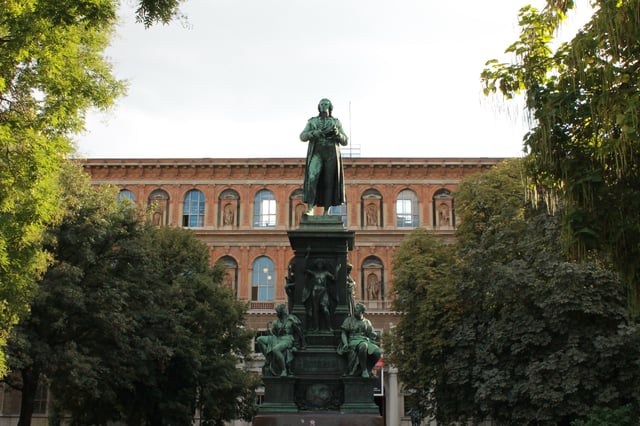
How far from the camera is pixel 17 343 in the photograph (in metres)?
25.8

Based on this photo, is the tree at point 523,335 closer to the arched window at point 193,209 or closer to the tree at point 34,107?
the tree at point 34,107

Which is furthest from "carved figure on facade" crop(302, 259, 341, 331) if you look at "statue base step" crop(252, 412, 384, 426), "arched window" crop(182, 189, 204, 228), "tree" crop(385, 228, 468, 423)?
"arched window" crop(182, 189, 204, 228)

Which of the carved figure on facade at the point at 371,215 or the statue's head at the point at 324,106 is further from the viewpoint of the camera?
the carved figure on facade at the point at 371,215

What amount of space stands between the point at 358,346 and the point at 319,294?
1.32 meters

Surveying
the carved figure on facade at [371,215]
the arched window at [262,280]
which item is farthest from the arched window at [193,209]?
the carved figure on facade at [371,215]

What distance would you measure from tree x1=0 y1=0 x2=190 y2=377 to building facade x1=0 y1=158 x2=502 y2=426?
37192 millimetres

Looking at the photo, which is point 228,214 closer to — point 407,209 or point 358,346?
point 407,209

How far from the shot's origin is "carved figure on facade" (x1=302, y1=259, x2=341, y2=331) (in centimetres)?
1535

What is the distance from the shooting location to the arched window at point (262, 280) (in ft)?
173

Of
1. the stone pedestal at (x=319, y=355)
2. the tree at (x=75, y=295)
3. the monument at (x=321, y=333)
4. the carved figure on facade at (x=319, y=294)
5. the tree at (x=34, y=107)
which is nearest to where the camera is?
the tree at (x=34, y=107)

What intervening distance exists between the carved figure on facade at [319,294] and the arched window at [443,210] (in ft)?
127

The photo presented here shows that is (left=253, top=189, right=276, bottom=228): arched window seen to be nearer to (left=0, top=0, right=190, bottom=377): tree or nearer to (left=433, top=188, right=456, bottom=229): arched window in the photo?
(left=433, top=188, right=456, bottom=229): arched window

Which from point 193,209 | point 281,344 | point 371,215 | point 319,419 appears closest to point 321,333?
point 281,344

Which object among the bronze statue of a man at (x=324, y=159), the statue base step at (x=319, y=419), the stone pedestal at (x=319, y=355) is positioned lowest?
the statue base step at (x=319, y=419)
